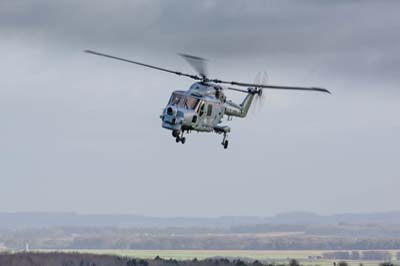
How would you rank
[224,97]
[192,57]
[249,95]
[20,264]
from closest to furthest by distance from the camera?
[192,57], [224,97], [249,95], [20,264]

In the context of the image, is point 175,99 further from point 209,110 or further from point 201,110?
point 209,110

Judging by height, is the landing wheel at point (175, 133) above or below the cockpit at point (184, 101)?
below

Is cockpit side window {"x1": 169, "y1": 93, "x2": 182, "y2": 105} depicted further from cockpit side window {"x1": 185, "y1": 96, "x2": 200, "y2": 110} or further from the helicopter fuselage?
cockpit side window {"x1": 185, "y1": 96, "x2": 200, "y2": 110}

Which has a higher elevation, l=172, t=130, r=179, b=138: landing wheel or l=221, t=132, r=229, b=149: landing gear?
l=221, t=132, r=229, b=149: landing gear

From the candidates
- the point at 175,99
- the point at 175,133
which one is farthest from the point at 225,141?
the point at 175,133

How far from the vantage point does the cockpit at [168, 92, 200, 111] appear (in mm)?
92562

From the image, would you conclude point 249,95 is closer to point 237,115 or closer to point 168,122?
point 237,115

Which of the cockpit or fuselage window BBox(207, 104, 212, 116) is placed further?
fuselage window BBox(207, 104, 212, 116)

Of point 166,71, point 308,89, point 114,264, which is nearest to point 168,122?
point 166,71

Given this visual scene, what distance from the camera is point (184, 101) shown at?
93125mm

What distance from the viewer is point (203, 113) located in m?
94.6

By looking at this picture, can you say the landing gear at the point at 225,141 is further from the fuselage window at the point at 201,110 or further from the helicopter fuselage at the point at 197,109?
the fuselage window at the point at 201,110

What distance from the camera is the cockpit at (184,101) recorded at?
92.6 meters

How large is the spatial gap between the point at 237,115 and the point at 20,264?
99.7 m
